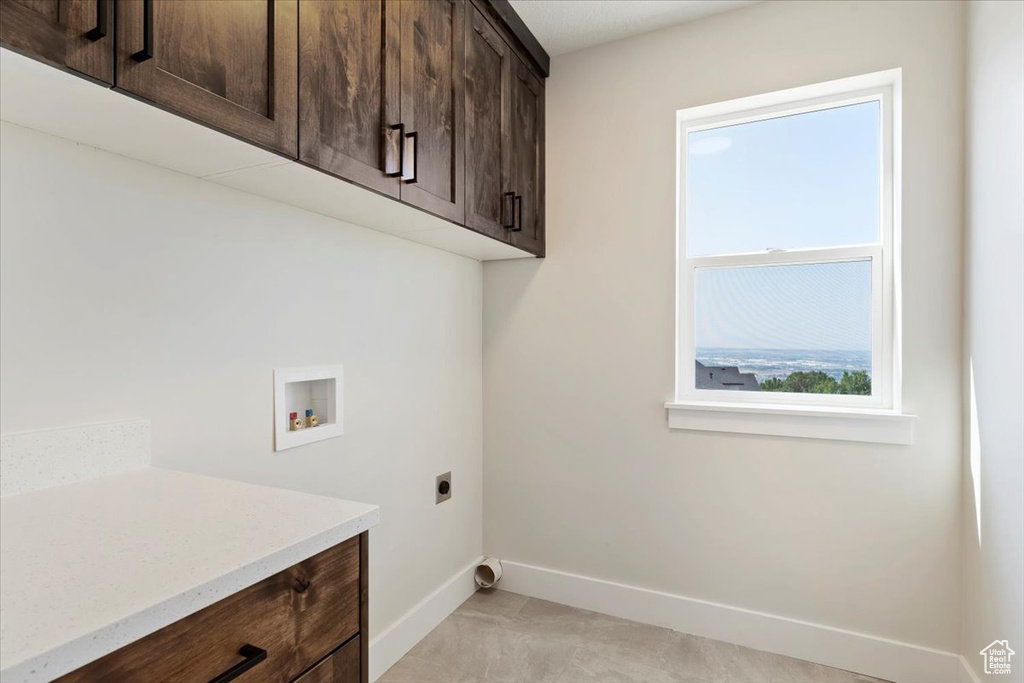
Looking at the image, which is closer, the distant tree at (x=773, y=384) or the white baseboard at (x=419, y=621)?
the white baseboard at (x=419, y=621)

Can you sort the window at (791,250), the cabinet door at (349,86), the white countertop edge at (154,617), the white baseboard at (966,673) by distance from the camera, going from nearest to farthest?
the white countertop edge at (154,617)
the cabinet door at (349,86)
the white baseboard at (966,673)
the window at (791,250)

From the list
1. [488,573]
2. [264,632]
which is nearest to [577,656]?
[488,573]

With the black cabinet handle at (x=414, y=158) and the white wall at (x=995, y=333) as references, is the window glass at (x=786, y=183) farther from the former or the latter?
the black cabinet handle at (x=414, y=158)

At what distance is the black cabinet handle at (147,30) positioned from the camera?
0.83 m

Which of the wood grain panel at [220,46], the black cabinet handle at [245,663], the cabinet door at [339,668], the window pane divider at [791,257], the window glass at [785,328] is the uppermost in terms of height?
the wood grain panel at [220,46]

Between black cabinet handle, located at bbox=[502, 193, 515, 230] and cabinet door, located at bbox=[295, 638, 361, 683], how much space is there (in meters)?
1.49

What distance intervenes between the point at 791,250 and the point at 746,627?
145cm

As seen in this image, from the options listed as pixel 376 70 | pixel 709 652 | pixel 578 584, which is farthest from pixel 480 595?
pixel 376 70

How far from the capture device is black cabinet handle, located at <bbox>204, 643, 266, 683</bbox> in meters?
0.66

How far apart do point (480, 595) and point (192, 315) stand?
1.78 meters

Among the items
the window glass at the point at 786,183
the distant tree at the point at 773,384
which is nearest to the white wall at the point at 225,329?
the window glass at the point at 786,183

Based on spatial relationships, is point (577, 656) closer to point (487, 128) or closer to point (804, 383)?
point (804, 383)

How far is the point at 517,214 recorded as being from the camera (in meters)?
2.07

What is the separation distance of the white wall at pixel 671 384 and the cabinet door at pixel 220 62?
4.74 ft
